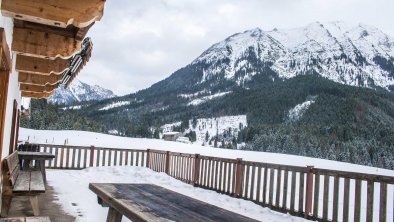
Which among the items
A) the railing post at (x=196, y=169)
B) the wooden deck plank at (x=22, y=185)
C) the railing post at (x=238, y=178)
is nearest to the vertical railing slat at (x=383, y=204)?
the railing post at (x=238, y=178)

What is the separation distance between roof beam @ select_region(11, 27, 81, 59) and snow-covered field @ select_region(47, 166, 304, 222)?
287cm

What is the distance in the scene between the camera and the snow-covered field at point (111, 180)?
6.80 metres

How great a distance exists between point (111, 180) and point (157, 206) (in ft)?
25.9

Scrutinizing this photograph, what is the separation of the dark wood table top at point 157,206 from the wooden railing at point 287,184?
2.82m

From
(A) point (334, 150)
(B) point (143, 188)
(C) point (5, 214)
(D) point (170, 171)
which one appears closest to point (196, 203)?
(B) point (143, 188)

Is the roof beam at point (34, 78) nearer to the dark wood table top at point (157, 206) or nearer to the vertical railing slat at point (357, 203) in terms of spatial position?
the dark wood table top at point (157, 206)

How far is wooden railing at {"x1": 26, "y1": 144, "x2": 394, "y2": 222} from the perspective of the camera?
5668mm

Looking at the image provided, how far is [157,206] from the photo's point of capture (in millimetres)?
3699

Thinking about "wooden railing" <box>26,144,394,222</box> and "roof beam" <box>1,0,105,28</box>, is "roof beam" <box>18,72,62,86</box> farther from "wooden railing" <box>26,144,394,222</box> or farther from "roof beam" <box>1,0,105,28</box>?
"roof beam" <box>1,0,105,28</box>

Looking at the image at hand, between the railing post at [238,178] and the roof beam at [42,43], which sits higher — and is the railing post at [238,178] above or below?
below

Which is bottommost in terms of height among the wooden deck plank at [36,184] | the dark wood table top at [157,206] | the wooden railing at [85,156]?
the wooden railing at [85,156]

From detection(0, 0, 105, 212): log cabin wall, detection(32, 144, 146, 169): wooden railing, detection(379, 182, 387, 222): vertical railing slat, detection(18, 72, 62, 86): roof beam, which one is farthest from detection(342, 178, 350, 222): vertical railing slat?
detection(32, 144, 146, 169): wooden railing

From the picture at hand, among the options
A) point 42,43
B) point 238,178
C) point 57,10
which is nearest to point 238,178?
point 238,178

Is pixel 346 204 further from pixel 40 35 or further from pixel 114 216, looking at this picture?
pixel 40 35
